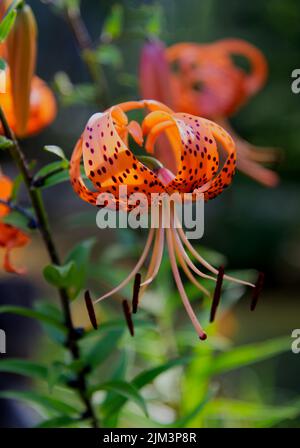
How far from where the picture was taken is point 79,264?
94 centimetres

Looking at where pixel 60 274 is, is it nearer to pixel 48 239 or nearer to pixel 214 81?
pixel 48 239

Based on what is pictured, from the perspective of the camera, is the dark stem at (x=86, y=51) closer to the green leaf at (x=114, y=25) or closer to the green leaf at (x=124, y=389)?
the green leaf at (x=114, y=25)

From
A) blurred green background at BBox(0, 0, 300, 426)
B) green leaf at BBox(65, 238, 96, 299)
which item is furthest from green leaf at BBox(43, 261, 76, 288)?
blurred green background at BBox(0, 0, 300, 426)

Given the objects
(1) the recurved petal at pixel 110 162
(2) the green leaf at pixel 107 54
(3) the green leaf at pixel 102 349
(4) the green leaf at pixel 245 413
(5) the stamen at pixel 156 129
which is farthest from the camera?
(2) the green leaf at pixel 107 54

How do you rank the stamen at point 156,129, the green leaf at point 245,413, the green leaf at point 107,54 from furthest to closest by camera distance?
the green leaf at point 107,54 < the green leaf at point 245,413 < the stamen at point 156,129

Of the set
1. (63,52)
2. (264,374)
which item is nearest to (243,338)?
(264,374)

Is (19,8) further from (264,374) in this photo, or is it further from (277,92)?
(277,92)

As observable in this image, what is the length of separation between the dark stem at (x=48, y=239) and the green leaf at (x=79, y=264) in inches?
0.6

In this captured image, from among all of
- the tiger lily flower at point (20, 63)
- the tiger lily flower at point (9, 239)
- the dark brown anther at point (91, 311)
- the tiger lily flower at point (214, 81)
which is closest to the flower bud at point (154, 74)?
the tiger lily flower at point (214, 81)

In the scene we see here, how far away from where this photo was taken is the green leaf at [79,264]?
904mm

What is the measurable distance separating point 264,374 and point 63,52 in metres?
4.94

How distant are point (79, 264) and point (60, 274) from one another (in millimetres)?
85

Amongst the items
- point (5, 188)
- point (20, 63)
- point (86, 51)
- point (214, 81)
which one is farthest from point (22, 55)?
point (214, 81)
